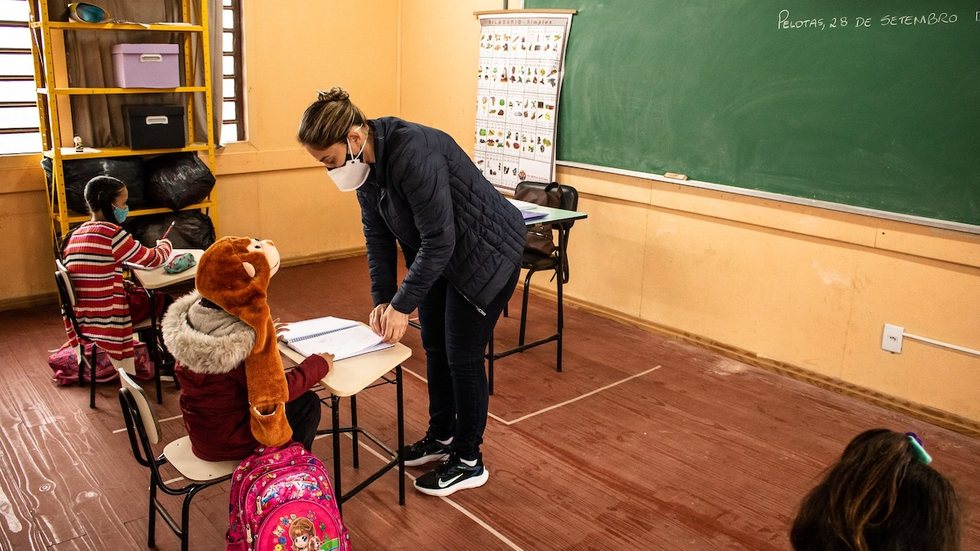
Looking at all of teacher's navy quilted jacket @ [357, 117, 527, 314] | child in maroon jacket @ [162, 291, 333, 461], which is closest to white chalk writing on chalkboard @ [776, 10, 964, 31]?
teacher's navy quilted jacket @ [357, 117, 527, 314]

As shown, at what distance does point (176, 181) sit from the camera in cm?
478

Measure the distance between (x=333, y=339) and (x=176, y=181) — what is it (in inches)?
105

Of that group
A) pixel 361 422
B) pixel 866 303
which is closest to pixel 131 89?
pixel 361 422

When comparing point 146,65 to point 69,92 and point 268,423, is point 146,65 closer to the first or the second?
point 69,92

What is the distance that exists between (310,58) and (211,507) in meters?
3.72

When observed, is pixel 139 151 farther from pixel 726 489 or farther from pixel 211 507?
pixel 726 489

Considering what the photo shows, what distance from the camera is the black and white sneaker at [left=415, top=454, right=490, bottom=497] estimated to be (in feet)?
9.56

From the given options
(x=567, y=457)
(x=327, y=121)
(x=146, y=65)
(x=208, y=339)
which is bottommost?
(x=567, y=457)

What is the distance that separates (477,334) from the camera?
273cm

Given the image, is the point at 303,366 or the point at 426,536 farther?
the point at 426,536

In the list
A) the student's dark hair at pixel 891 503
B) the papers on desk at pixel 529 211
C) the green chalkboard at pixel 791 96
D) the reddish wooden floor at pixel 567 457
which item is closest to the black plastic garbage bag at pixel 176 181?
the reddish wooden floor at pixel 567 457

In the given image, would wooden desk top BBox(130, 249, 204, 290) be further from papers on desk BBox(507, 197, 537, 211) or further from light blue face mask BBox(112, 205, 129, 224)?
papers on desk BBox(507, 197, 537, 211)

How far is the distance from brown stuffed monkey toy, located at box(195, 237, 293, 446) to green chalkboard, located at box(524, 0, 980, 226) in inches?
107

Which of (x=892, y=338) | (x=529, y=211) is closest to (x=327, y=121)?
(x=529, y=211)
